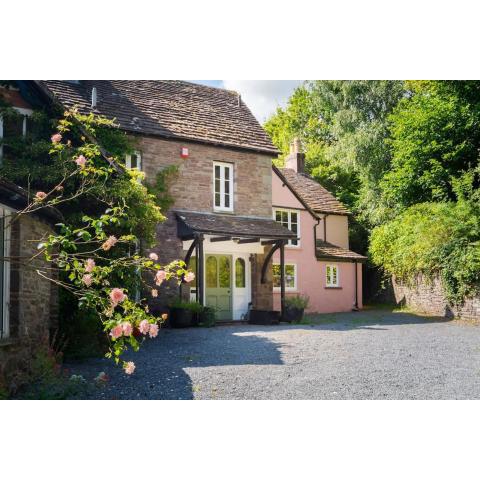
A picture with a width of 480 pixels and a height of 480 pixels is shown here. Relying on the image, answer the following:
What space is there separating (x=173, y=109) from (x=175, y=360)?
735 cm

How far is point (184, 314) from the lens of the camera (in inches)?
466

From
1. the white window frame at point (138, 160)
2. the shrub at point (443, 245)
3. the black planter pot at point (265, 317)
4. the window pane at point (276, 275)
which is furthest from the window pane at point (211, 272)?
the shrub at point (443, 245)

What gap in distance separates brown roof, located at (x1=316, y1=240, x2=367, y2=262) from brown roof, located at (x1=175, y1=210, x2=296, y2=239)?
5.02 meters

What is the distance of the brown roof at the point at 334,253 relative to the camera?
1943 cm

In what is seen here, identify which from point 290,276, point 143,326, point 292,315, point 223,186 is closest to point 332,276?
point 290,276

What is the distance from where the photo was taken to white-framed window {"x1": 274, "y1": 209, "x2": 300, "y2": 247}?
714 inches

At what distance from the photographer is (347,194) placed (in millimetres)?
22641

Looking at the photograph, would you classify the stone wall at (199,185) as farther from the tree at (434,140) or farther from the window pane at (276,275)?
the tree at (434,140)

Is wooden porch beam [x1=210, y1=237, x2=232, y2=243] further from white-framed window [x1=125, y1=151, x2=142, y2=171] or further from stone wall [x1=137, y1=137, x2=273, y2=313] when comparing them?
→ white-framed window [x1=125, y1=151, x2=142, y2=171]

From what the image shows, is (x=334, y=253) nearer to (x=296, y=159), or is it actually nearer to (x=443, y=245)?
(x=296, y=159)

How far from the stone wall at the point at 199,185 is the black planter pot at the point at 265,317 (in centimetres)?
95

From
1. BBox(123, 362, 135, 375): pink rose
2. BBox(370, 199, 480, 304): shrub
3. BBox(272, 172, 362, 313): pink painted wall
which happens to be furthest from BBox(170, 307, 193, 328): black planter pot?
BBox(123, 362, 135, 375): pink rose
